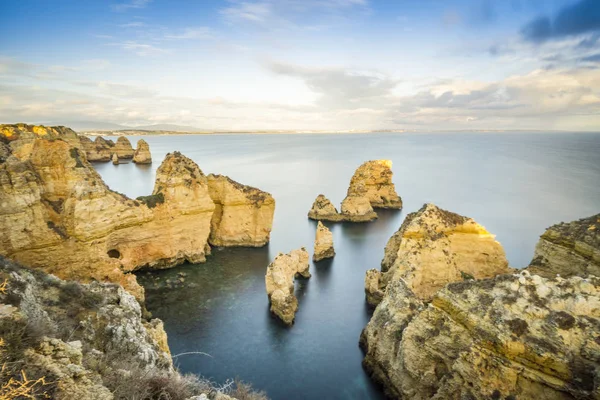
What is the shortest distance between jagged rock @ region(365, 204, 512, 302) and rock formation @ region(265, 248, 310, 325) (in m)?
6.78

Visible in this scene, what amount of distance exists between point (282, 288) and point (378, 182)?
33.5 metres

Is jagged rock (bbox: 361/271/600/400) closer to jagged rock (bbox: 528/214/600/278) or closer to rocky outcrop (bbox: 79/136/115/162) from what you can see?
jagged rock (bbox: 528/214/600/278)

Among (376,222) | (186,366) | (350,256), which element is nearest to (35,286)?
(186,366)

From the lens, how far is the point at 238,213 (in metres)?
31.4

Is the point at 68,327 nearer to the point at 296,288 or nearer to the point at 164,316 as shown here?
the point at 164,316

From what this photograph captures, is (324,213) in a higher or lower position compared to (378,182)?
lower

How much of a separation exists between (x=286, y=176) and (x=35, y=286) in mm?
A: 71365

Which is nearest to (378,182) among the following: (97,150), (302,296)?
(302,296)

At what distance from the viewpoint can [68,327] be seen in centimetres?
734

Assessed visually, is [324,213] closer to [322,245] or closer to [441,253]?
[322,245]

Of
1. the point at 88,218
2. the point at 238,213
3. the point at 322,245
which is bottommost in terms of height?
the point at 322,245

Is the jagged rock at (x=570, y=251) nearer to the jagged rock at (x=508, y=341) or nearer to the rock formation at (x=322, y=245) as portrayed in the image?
the jagged rock at (x=508, y=341)

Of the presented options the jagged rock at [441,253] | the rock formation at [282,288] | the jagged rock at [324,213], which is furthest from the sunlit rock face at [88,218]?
the jagged rock at [324,213]

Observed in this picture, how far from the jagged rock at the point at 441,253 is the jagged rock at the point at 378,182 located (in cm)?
2845
